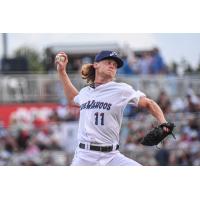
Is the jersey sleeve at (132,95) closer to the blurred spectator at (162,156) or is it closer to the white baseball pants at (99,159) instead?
the white baseball pants at (99,159)

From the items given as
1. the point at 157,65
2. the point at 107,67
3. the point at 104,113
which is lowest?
the point at 104,113

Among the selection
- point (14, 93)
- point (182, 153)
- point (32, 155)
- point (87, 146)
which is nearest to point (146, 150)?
point (182, 153)

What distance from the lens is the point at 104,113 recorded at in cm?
673

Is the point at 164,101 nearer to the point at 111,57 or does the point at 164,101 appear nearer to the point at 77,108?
the point at 77,108

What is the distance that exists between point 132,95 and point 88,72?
662mm

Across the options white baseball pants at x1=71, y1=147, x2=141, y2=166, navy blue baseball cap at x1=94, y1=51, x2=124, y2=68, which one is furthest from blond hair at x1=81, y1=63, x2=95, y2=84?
white baseball pants at x1=71, y1=147, x2=141, y2=166

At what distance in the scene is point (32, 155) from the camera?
1432cm

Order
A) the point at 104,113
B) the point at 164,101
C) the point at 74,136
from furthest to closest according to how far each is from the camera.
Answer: the point at 164,101 < the point at 74,136 < the point at 104,113

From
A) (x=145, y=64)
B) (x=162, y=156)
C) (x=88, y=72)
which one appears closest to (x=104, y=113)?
(x=88, y=72)

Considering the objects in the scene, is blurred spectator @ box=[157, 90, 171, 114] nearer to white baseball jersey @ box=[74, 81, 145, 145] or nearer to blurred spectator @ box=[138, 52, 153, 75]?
blurred spectator @ box=[138, 52, 153, 75]

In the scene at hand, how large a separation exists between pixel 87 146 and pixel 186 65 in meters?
9.22

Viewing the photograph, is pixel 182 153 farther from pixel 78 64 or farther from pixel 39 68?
pixel 39 68

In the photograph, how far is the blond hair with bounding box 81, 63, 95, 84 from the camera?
7035 millimetres

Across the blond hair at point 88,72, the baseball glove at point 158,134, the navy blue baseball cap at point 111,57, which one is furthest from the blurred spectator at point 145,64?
the baseball glove at point 158,134
